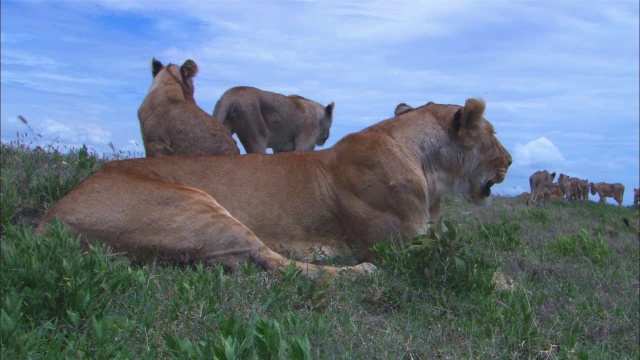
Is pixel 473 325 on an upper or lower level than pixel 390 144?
lower

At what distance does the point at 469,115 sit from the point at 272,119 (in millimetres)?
7530

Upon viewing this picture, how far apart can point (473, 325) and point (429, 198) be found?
213cm

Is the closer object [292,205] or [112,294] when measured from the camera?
[112,294]

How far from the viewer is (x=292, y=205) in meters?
5.18

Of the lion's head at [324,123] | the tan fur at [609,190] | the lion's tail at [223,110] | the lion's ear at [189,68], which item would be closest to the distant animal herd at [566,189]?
the tan fur at [609,190]

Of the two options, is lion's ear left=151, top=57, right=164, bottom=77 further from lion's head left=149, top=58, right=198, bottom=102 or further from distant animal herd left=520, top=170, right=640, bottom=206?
distant animal herd left=520, top=170, right=640, bottom=206

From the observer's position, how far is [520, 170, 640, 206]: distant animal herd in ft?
72.9

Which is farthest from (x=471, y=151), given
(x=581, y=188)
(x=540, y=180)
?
(x=581, y=188)

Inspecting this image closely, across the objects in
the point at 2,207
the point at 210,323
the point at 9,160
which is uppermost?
the point at 9,160

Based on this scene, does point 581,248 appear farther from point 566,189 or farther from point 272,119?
point 566,189

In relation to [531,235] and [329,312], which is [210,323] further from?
[531,235]

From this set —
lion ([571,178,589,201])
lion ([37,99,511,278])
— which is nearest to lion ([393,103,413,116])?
lion ([37,99,511,278])

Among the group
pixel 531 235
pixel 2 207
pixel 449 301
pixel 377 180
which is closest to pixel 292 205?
pixel 377 180

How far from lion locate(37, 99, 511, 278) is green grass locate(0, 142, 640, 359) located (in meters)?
0.20
